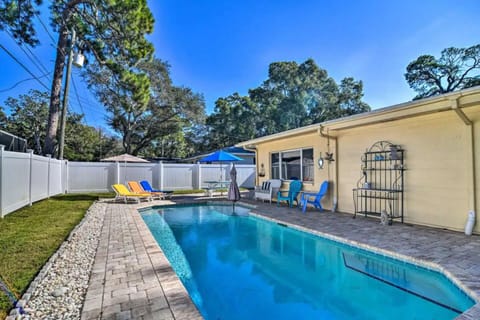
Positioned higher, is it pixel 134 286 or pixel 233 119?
pixel 233 119

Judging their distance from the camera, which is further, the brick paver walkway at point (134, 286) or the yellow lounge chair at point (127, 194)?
the yellow lounge chair at point (127, 194)

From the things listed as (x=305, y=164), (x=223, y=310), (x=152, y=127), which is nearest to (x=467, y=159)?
(x=305, y=164)

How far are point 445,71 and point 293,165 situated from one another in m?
20.4

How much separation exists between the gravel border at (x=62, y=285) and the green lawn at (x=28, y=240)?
0.11 m

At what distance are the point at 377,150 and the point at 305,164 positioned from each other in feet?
9.33

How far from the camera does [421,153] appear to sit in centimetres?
592

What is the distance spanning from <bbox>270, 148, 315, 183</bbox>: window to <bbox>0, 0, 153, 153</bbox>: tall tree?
654 cm

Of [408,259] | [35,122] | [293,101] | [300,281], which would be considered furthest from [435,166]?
[35,122]

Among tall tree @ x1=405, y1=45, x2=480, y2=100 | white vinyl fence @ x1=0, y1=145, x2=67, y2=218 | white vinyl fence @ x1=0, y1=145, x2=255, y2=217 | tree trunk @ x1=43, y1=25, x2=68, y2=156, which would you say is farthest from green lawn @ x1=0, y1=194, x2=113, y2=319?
tall tree @ x1=405, y1=45, x2=480, y2=100

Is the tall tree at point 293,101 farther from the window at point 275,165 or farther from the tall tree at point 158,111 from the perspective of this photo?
the window at point 275,165

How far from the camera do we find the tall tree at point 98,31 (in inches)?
380

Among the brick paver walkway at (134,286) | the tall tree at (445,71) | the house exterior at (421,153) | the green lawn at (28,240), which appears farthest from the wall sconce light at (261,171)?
the tall tree at (445,71)

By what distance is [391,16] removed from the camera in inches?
374

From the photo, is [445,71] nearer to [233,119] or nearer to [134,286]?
[233,119]
